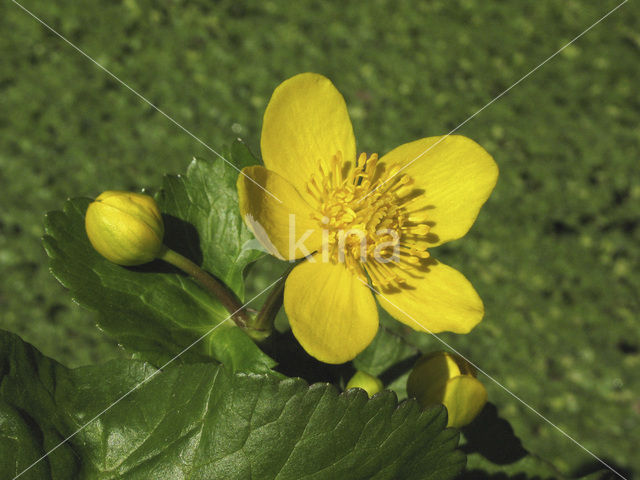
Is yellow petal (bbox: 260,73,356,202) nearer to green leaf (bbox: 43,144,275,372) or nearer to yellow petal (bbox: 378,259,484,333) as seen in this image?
green leaf (bbox: 43,144,275,372)

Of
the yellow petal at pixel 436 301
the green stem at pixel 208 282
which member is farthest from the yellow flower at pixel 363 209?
the green stem at pixel 208 282

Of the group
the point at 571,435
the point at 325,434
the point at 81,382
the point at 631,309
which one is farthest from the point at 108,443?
the point at 631,309

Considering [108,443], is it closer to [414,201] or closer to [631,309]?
[414,201]

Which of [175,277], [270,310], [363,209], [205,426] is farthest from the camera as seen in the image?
[363,209]

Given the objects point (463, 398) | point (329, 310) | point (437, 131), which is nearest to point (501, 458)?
point (463, 398)

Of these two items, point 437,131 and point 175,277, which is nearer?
point 175,277

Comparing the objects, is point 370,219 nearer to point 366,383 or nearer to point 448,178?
point 448,178
